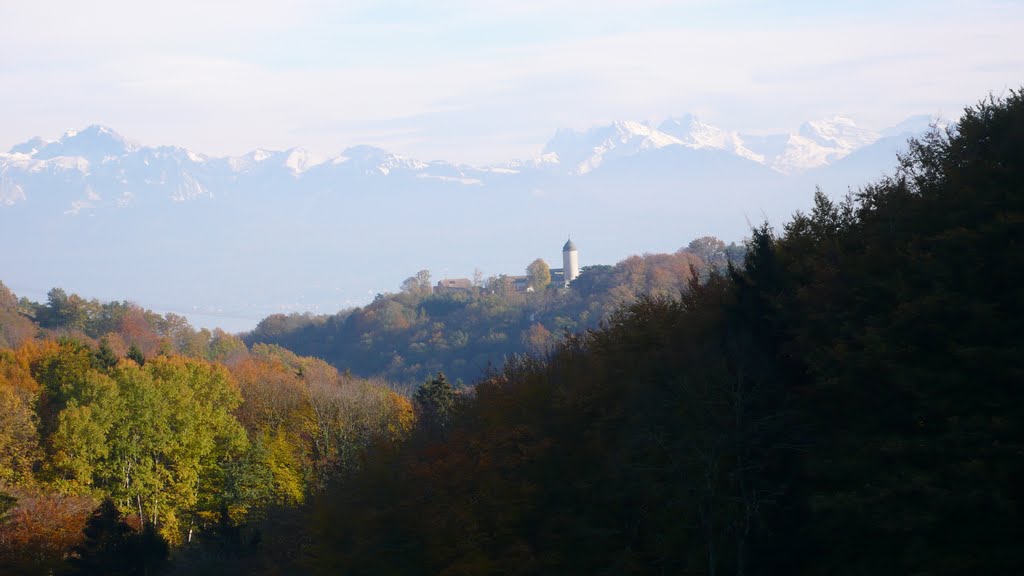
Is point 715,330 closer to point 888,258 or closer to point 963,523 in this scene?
point 888,258

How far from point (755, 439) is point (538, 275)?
153544 millimetres

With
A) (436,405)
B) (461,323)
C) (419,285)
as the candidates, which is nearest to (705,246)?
(461,323)

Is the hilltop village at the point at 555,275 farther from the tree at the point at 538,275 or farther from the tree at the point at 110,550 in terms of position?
the tree at the point at 110,550

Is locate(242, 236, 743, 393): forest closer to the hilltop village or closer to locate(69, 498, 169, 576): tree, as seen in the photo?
the hilltop village

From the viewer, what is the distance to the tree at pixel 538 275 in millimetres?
170000

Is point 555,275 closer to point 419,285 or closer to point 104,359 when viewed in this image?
point 419,285

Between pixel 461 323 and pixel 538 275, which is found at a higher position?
pixel 538 275

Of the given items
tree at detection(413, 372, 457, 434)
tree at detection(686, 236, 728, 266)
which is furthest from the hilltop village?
tree at detection(413, 372, 457, 434)

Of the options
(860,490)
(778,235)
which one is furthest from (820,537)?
(778,235)

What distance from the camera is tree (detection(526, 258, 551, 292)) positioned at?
170 m

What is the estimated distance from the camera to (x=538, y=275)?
17200cm

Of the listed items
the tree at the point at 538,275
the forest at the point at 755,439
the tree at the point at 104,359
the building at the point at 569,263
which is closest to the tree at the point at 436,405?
the forest at the point at 755,439

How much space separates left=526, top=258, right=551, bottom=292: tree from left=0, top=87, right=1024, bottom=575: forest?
132 metres

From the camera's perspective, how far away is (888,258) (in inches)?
695
